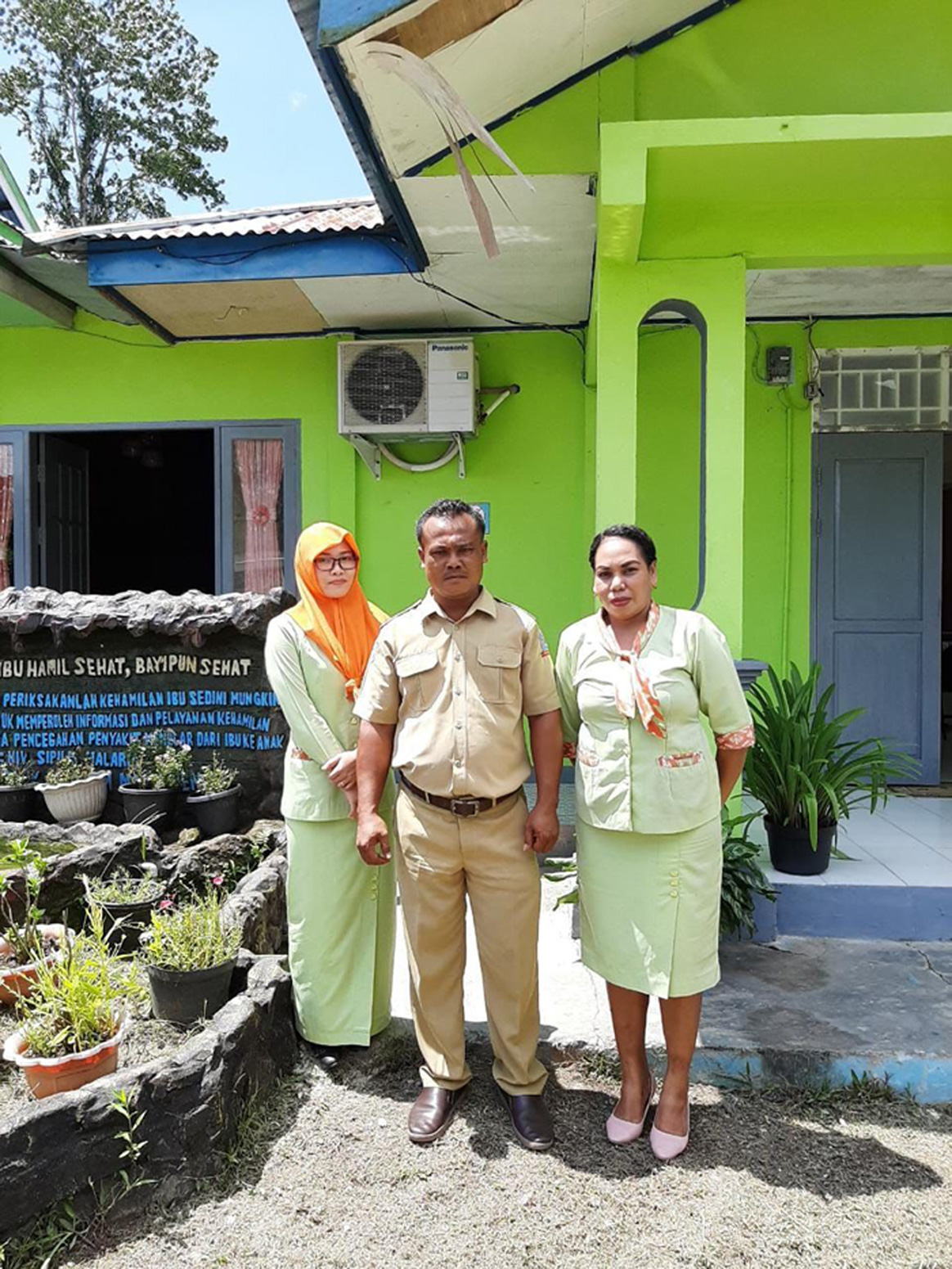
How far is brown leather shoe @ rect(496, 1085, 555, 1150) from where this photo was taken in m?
2.51

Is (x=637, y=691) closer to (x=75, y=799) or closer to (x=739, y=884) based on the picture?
(x=739, y=884)

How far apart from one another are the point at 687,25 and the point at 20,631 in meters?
3.97

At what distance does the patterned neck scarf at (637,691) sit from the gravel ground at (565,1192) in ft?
3.71

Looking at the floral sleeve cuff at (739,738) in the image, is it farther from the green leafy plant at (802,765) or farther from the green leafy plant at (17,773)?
the green leafy plant at (17,773)

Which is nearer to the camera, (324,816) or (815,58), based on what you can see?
(324,816)

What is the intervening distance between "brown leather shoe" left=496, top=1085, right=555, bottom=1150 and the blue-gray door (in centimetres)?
379

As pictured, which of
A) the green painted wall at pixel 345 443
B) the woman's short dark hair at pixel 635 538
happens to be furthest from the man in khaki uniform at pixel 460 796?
the green painted wall at pixel 345 443

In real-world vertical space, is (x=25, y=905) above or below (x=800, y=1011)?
above

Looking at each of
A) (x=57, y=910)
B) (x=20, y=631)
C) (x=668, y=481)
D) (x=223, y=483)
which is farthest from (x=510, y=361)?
(x=57, y=910)

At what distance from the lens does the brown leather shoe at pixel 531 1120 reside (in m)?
2.51

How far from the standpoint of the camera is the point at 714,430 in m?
3.86

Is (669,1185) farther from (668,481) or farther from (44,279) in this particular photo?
(44,279)

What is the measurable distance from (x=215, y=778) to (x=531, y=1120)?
2465 millimetres

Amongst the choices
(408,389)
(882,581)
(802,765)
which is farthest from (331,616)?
(882,581)
